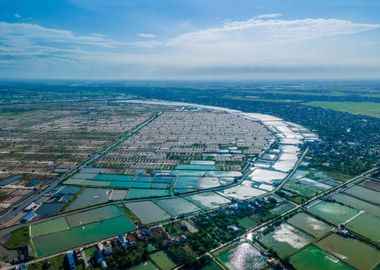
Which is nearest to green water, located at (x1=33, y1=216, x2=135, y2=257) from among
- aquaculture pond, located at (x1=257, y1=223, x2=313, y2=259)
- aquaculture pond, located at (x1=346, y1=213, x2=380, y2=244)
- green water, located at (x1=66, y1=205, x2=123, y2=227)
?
green water, located at (x1=66, y1=205, x2=123, y2=227)

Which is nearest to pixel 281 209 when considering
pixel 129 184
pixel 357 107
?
pixel 129 184

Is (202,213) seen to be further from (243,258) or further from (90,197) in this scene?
(90,197)

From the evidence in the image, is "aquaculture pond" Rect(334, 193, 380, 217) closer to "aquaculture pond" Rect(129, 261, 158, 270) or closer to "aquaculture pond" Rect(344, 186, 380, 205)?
"aquaculture pond" Rect(344, 186, 380, 205)

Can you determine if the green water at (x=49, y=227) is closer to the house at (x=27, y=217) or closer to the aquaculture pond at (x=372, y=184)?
the house at (x=27, y=217)

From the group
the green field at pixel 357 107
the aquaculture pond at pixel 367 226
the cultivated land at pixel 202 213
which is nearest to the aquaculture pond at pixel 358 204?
the cultivated land at pixel 202 213

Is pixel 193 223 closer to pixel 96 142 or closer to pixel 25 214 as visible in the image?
pixel 25 214

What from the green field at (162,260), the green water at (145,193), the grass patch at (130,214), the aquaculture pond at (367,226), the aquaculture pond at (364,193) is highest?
the grass patch at (130,214)
